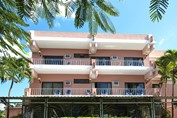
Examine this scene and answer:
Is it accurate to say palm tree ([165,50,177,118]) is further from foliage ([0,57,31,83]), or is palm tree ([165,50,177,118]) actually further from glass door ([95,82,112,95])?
foliage ([0,57,31,83])

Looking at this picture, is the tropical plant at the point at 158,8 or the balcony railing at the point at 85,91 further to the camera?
the balcony railing at the point at 85,91

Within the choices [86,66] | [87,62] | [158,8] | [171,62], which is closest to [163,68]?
[171,62]

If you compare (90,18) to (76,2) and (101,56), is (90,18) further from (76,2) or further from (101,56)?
(101,56)

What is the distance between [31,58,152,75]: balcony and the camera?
2462 cm

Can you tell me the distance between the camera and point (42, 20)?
7.98 ft

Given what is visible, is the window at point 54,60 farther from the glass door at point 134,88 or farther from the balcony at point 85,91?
the glass door at point 134,88

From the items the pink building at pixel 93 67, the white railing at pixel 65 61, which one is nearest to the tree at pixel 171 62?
the pink building at pixel 93 67

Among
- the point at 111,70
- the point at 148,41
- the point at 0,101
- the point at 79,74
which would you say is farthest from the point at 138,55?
the point at 0,101

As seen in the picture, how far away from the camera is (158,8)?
176 cm

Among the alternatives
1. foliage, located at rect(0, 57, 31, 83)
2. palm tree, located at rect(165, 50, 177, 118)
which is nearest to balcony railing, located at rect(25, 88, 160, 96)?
palm tree, located at rect(165, 50, 177, 118)

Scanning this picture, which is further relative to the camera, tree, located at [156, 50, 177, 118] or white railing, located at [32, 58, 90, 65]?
white railing, located at [32, 58, 90, 65]

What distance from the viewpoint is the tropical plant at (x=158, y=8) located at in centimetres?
175

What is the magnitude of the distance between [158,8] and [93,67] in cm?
2298

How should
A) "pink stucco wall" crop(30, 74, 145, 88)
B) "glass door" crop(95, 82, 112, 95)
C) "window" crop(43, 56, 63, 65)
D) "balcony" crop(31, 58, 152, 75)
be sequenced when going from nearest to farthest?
"balcony" crop(31, 58, 152, 75), "glass door" crop(95, 82, 112, 95), "pink stucco wall" crop(30, 74, 145, 88), "window" crop(43, 56, 63, 65)
